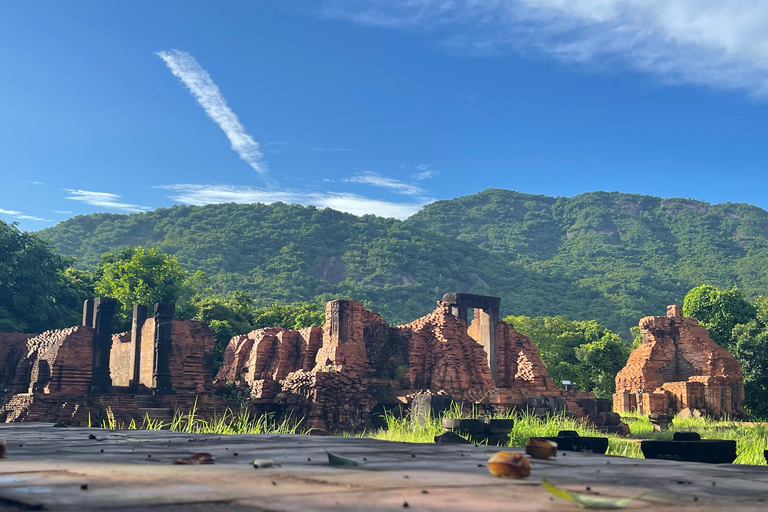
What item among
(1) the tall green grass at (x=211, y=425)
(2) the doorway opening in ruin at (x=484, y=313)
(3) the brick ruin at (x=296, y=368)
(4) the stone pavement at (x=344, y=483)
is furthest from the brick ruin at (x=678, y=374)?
(4) the stone pavement at (x=344, y=483)

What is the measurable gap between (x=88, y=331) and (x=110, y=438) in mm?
16210

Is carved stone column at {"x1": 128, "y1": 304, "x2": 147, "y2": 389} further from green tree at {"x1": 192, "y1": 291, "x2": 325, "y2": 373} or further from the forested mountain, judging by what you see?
the forested mountain

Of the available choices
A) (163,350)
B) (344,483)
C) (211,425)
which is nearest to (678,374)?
(163,350)

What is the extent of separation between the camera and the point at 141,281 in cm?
3700

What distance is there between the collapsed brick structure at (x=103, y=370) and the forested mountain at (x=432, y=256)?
112 feet

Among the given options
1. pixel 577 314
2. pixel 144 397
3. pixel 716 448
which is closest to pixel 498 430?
pixel 716 448

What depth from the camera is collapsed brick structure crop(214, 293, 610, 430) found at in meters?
20.2

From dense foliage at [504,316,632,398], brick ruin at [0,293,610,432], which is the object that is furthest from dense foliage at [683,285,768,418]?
brick ruin at [0,293,610,432]

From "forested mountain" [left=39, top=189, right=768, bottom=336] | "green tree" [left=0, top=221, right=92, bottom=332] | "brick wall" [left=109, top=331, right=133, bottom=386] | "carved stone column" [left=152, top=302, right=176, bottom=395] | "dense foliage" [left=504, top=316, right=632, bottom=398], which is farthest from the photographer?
"forested mountain" [left=39, top=189, right=768, bottom=336]

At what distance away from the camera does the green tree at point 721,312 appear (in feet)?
116

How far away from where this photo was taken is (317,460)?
4742mm

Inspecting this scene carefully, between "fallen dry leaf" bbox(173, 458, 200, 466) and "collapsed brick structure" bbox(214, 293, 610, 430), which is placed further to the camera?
"collapsed brick structure" bbox(214, 293, 610, 430)

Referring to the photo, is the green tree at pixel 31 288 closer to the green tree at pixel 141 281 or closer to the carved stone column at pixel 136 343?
the green tree at pixel 141 281

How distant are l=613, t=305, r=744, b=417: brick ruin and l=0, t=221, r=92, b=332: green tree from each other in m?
23.3
